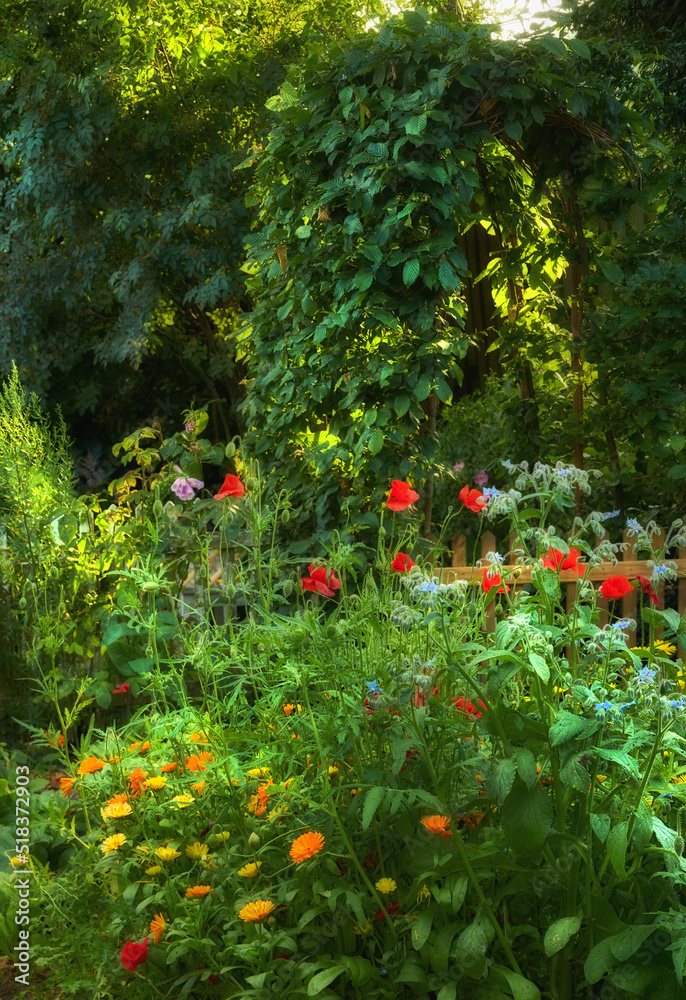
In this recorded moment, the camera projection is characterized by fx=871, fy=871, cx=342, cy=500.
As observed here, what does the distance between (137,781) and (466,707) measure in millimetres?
810

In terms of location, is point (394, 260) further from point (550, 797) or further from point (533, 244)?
point (550, 797)

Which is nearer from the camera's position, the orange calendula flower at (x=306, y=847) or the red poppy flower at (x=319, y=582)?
the orange calendula flower at (x=306, y=847)

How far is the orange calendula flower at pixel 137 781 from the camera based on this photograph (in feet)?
6.80

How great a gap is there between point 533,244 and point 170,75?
481 cm

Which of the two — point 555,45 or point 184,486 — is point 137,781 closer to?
point 184,486

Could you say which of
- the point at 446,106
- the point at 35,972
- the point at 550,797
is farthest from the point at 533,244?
the point at 35,972

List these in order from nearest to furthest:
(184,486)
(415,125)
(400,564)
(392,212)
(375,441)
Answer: (400,564) < (415,125) < (392,212) < (375,441) < (184,486)

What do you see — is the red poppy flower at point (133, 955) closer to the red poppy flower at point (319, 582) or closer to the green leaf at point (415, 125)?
the red poppy flower at point (319, 582)

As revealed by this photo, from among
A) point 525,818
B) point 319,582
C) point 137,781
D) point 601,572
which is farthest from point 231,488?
point 601,572

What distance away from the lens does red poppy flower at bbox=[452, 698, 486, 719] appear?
185 centimetres

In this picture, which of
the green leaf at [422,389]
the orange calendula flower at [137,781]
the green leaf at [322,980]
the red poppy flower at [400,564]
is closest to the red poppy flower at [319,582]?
the red poppy flower at [400,564]

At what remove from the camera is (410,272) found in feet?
9.44

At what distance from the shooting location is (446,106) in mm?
2994

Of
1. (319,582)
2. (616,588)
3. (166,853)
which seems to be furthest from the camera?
(319,582)
